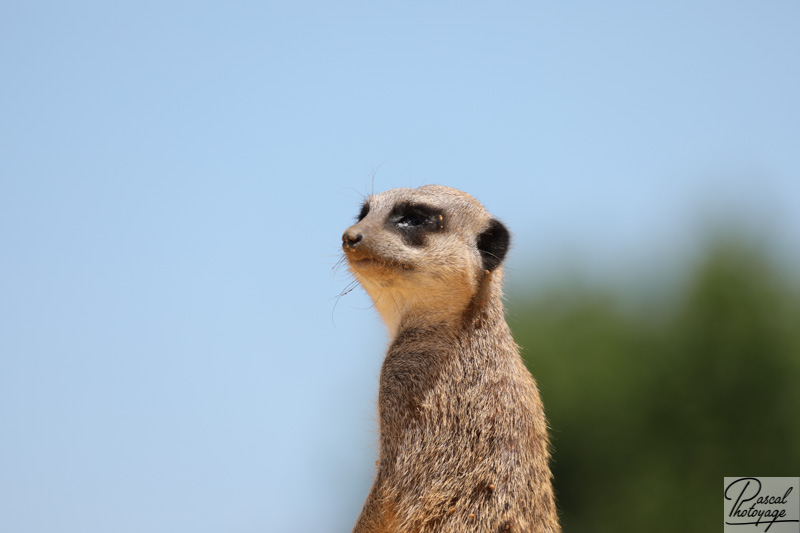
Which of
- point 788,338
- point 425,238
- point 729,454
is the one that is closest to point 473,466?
point 425,238

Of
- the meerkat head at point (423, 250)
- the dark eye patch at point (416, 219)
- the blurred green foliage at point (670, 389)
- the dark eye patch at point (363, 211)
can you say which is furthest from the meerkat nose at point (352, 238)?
the blurred green foliage at point (670, 389)

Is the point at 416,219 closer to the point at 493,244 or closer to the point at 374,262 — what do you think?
the point at 374,262

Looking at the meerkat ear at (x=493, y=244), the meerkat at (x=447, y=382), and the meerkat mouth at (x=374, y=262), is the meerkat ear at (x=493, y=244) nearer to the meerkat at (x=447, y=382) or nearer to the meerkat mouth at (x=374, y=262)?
the meerkat at (x=447, y=382)

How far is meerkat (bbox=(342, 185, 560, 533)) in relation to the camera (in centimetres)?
471

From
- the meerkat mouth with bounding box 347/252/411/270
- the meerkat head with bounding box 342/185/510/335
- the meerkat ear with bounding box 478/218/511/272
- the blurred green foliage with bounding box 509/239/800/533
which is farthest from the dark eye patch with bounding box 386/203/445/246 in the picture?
the blurred green foliage with bounding box 509/239/800/533

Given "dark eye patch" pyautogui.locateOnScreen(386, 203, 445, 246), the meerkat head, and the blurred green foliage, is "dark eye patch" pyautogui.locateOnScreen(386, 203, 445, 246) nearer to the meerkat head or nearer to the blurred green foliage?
the meerkat head

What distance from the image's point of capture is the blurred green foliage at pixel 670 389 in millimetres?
16516

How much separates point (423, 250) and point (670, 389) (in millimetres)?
14500

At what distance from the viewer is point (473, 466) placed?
4773 millimetres

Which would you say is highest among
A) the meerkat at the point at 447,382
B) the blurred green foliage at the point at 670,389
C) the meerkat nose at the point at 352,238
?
the meerkat nose at the point at 352,238

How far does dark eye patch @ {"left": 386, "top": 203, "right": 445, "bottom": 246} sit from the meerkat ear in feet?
1.22

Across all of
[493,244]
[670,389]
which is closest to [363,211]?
[493,244]

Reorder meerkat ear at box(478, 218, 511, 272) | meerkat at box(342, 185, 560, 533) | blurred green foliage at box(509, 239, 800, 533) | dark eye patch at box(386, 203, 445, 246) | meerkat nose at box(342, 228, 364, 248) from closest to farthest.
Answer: meerkat at box(342, 185, 560, 533) → meerkat nose at box(342, 228, 364, 248) → dark eye patch at box(386, 203, 445, 246) → meerkat ear at box(478, 218, 511, 272) → blurred green foliage at box(509, 239, 800, 533)

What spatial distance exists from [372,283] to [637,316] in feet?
53.4
